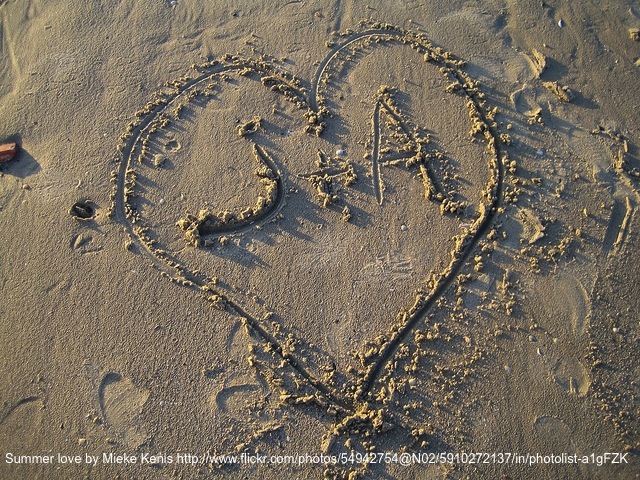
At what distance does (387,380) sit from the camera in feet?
11.8

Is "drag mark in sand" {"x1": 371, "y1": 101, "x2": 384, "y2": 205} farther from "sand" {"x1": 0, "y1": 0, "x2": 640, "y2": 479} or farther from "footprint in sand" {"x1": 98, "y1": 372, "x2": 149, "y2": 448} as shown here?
"footprint in sand" {"x1": 98, "y1": 372, "x2": 149, "y2": 448}

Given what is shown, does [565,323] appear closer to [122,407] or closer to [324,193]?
[324,193]

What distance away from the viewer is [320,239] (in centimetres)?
391

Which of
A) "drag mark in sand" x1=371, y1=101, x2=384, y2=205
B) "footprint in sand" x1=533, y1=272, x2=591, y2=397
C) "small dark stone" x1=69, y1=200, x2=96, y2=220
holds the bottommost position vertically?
"footprint in sand" x1=533, y1=272, x2=591, y2=397

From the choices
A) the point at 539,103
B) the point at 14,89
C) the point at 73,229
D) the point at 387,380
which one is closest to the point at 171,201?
the point at 73,229

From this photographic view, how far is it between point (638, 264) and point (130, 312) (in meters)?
4.17

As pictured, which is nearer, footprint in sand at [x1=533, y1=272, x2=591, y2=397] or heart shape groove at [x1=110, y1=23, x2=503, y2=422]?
footprint in sand at [x1=533, y1=272, x2=591, y2=397]

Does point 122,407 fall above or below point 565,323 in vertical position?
below

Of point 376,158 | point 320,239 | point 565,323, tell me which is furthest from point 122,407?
point 565,323

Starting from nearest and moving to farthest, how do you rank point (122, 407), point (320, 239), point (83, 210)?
point (122, 407) → point (320, 239) → point (83, 210)

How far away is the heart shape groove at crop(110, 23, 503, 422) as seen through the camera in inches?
147

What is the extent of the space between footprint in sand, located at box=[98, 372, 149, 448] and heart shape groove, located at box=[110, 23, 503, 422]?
0.91 meters

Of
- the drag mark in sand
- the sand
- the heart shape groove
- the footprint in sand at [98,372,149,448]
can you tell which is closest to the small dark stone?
the sand

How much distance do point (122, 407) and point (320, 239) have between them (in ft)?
6.68
